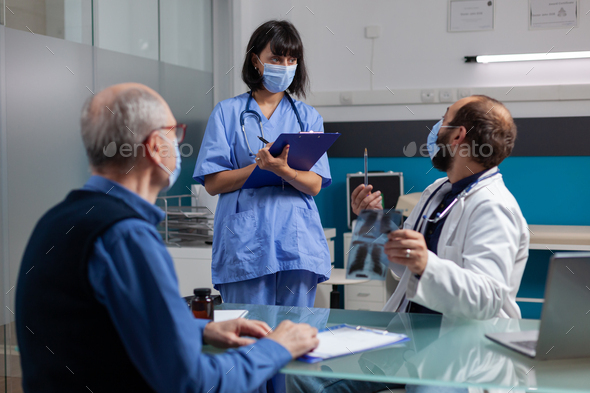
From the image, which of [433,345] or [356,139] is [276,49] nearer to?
[433,345]

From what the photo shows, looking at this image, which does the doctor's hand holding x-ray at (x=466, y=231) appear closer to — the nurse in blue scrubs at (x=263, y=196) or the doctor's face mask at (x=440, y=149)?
the doctor's face mask at (x=440, y=149)

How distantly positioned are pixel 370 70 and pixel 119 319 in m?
3.65

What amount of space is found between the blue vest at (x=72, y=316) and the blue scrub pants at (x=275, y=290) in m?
0.96

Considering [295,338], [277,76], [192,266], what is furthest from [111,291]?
[192,266]

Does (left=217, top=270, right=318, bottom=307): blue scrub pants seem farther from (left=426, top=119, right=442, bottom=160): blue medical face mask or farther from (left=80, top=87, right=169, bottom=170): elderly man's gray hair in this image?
(left=80, top=87, right=169, bottom=170): elderly man's gray hair

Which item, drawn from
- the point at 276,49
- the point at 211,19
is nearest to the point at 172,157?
the point at 276,49

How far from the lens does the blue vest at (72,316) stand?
→ 735mm

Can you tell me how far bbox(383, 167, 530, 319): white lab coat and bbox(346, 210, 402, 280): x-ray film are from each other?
0.33 feet

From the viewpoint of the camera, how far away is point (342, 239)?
13.7 ft

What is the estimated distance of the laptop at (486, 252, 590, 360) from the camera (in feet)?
2.96

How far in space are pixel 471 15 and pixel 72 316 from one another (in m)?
3.84

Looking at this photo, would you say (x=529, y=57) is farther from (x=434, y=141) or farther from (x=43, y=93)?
(x=43, y=93)

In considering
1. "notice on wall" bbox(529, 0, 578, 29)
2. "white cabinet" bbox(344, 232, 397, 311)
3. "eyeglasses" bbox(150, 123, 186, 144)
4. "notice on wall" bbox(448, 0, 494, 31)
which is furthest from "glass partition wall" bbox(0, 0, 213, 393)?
"notice on wall" bbox(529, 0, 578, 29)

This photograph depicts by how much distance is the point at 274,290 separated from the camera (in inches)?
69.2
